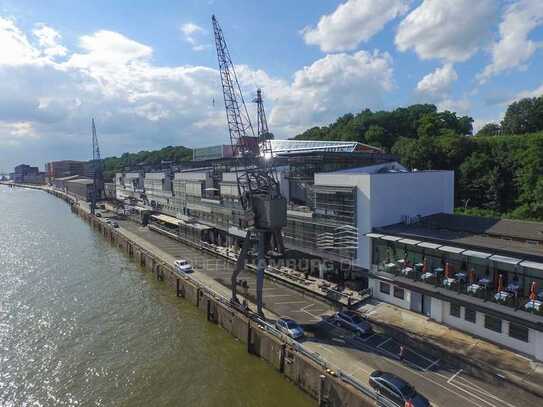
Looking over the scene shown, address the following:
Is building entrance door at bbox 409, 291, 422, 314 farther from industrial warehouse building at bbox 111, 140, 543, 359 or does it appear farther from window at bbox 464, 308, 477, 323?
window at bbox 464, 308, 477, 323

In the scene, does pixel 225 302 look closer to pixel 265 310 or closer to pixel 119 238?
pixel 265 310

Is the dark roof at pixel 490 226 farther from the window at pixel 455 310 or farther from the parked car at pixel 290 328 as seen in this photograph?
the parked car at pixel 290 328

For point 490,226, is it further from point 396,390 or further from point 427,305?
point 396,390

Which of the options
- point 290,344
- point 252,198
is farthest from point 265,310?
point 252,198

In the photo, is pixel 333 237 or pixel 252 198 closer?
pixel 252 198

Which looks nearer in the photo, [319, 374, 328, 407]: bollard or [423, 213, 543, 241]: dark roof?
[319, 374, 328, 407]: bollard

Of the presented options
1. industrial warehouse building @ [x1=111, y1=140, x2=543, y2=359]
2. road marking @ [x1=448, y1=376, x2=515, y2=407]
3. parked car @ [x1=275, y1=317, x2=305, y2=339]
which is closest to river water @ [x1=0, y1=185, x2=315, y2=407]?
parked car @ [x1=275, y1=317, x2=305, y2=339]

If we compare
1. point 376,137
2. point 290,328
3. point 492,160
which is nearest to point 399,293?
point 290,328
